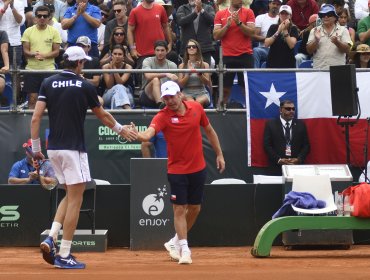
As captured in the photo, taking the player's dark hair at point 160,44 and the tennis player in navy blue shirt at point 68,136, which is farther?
the player's dark hair at point 160,44

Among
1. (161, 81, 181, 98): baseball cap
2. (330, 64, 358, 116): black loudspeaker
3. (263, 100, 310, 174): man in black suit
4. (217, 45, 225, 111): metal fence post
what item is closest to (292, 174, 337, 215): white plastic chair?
(330, 64, 358, 116): black loudspeaker

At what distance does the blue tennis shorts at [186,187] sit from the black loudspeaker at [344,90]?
3591 mm

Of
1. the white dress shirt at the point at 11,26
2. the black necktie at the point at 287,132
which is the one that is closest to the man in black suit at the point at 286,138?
the black necktie at the point at 287,132

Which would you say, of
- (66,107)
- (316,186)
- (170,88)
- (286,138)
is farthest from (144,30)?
(66,107)

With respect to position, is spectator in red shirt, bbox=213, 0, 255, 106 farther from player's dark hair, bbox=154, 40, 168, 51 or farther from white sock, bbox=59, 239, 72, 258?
white sock, bbox=59, 239, 72, 258

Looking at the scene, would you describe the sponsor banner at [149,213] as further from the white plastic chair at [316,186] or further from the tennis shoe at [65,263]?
the tennis shoe at [65,263]

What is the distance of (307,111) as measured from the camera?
1731cm

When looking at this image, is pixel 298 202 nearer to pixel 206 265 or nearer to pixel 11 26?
pixel 206 265

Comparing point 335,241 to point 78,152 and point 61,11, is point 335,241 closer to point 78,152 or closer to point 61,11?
point 78,152

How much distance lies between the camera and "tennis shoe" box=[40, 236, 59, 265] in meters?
11.7

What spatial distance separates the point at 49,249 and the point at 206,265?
2.15 m

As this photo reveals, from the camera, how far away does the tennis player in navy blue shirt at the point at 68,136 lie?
461 inches

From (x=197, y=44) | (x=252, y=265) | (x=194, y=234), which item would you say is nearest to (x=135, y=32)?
(x=197, y=44)

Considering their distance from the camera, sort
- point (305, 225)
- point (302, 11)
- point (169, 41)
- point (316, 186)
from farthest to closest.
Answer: point (302, 11) < point (169, 41) < point (316, 186) < point (305, 225)
